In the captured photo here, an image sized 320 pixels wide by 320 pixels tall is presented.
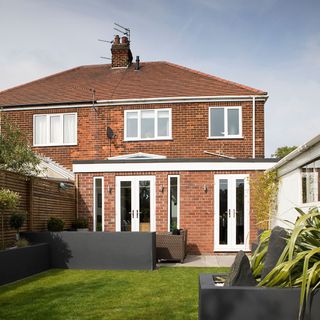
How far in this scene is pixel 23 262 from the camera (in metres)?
9.77

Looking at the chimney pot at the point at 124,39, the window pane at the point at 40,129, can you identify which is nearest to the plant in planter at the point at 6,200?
the window pane at the point at 40,129

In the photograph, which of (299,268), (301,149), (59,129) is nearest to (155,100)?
(59,129)

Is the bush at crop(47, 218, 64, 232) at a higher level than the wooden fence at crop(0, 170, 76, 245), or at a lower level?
lower

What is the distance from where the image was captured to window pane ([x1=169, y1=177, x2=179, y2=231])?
48.4 ft

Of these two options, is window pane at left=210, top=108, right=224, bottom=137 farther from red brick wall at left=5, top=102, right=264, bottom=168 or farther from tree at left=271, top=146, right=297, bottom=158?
tree at left=271, top=146, right=297, bottom=158

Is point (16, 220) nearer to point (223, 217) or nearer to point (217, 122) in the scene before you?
point (223, 217)

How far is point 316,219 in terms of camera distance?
→ 15.2ft

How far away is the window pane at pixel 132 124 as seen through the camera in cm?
1862

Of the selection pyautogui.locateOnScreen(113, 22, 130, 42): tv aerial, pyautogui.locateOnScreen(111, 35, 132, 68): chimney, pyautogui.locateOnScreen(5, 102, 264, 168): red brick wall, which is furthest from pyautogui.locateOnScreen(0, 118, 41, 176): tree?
pyautogui.locateOnScreen(113, 22, 130, 42): tv aerial

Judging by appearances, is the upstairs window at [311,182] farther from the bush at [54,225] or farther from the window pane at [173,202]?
the bush at [54,225]

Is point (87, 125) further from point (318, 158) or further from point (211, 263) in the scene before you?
point (318, 158)

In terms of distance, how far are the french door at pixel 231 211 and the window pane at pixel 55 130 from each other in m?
7.84

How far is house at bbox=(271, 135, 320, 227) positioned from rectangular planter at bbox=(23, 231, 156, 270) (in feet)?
11.0

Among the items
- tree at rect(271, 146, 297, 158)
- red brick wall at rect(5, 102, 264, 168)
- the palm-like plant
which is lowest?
the palm-like plant
